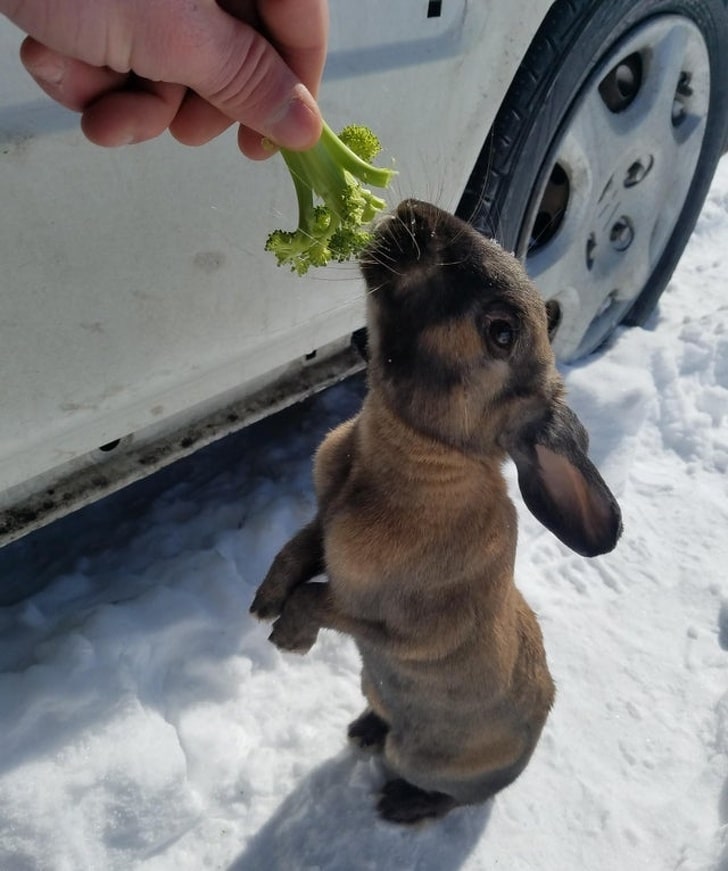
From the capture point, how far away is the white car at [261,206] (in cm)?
190

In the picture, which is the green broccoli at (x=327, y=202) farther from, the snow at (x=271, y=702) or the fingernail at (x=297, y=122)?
the snow at (x=271, y=702)

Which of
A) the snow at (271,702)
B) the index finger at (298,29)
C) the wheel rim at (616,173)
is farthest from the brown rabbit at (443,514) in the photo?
the wheel rim at (616,173)

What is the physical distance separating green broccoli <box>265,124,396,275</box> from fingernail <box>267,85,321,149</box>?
5.2 inches

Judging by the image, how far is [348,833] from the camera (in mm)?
2613

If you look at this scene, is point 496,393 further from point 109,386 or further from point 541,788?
point 541,788

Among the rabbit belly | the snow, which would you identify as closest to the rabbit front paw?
the rabbit belly

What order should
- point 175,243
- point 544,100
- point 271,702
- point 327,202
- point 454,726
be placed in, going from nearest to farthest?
point 327,202, point 175,243, point 454,726, point 271,702, point 544,100

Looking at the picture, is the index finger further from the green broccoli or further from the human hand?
the green broccoli

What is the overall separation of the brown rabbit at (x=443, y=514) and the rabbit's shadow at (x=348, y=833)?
0.21 ft

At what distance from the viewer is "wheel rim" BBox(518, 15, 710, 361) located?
132 inches

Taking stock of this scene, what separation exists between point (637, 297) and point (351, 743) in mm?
2826

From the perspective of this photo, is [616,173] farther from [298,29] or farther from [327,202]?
[298,29]

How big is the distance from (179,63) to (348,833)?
2.14 metres

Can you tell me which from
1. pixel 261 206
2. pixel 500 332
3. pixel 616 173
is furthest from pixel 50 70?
pixel 616 173
